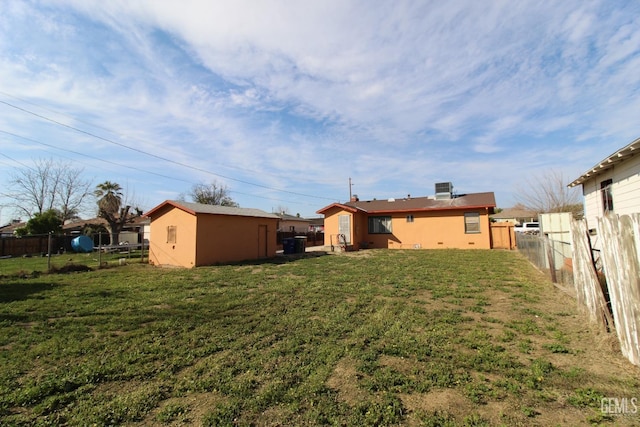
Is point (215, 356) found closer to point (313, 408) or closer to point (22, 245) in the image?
point (313, 408)

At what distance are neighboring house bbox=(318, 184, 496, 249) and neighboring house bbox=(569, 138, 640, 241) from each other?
9263mm

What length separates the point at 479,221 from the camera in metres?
19.8

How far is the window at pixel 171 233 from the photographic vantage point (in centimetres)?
1465

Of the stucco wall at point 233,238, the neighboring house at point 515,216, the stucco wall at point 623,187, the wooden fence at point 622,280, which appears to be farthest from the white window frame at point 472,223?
the neighboring house at point 515,216

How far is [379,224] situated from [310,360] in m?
19.3

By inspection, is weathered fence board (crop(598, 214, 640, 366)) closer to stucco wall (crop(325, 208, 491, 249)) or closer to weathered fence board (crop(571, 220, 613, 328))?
weathered fence board (crop(571, 220, 613, 328))

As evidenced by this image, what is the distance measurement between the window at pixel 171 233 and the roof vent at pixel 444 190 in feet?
56.7

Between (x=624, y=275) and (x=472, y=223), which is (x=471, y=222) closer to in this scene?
(x=472, y=223)

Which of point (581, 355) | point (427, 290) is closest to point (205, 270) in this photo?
point (427, 290)

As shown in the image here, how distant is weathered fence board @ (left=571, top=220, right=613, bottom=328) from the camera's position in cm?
445

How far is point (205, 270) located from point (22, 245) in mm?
18753
